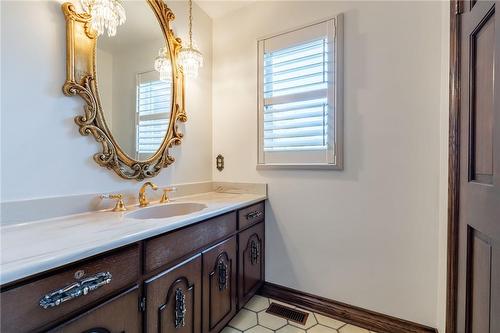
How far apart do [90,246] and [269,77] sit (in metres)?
1.59

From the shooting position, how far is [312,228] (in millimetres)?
1691

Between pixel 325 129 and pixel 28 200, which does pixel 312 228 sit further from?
pixel 28 200

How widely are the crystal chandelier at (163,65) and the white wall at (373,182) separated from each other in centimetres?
65

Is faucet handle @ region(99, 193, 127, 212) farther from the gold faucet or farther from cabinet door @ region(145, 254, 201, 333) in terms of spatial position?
cabinet door @ region(145, 254, 201, 333)

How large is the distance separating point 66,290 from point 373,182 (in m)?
1.59

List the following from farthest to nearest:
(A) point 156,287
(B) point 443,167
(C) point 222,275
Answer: (C) point 222,275 < (B) point 443,167 < (A) point 156,287

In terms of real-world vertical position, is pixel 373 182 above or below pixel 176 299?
above

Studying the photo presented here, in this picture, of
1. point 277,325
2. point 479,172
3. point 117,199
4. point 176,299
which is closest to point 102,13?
point 117,199

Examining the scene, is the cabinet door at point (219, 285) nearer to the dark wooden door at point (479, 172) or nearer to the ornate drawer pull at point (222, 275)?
the ornate drawer pull at point (222, 275)

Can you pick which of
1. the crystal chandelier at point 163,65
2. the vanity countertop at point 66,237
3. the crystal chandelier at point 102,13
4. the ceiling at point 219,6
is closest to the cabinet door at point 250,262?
the vanity countertop at point 66,237

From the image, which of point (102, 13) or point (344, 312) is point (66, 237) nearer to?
point (102, 13)

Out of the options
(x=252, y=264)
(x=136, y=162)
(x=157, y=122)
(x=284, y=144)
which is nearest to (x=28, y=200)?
(x=136, y=162)

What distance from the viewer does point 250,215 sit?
1655 mm

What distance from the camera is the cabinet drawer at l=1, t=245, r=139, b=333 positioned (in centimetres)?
58
